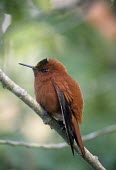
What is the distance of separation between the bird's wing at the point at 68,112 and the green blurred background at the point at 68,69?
3.29 feet

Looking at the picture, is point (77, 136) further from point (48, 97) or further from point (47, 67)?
point (47, 67)

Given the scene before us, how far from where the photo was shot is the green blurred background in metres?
6.01

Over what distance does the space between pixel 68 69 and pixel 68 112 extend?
8.62 ft

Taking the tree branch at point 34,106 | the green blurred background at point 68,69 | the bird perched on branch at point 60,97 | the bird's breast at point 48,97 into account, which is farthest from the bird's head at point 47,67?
the green blurred background at point 68,69

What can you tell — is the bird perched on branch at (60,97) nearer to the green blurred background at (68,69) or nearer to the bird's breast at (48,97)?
the bird's breast at (48,97)

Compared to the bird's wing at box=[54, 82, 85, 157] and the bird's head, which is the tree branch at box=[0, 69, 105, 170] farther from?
the bird's head

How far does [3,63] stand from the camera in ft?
18.0

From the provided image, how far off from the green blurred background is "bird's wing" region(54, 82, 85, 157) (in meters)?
1.00

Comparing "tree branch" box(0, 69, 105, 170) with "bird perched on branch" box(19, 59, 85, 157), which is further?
"bird perched on branch" box(19, 59, 85, 157)

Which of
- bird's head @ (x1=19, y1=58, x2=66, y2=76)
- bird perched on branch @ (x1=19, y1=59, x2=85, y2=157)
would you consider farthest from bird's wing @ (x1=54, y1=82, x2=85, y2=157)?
bird's head @ (x1=19, y1=58, x2=66, y2=76)

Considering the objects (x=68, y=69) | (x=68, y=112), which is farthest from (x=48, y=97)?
(x=68, y=69)

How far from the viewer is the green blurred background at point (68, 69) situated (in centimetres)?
601

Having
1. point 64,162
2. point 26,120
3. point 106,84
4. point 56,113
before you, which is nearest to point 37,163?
point 64,162

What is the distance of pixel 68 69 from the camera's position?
22.7 feet
